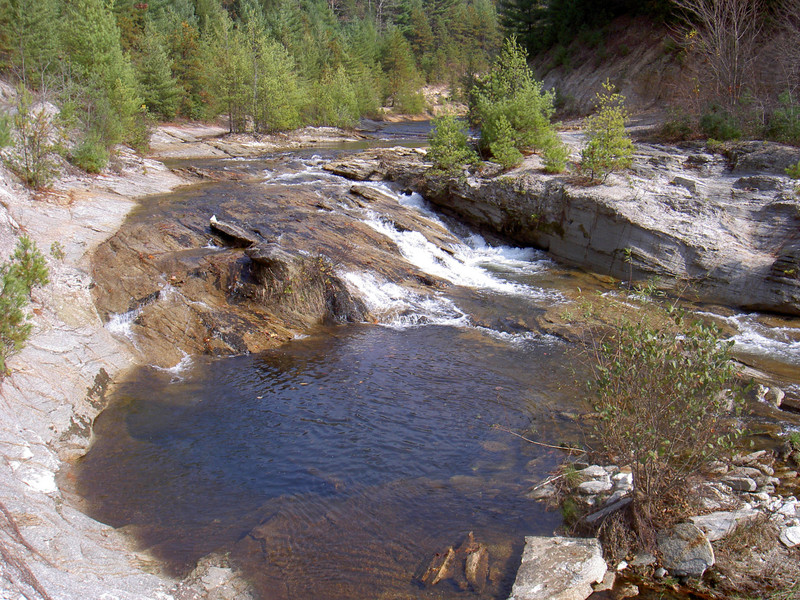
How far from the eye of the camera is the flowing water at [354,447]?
5.54 m

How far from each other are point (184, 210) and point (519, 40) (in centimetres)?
3490

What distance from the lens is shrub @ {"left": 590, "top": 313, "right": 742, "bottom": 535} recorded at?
4.92 metres

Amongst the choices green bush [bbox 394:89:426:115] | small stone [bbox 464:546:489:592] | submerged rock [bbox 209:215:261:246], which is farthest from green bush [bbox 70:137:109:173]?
green bush [bbox 394:89:426:115]

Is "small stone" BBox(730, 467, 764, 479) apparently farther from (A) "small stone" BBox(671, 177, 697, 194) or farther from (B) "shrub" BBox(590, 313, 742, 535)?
(A) "small stone" BBox(671, 177, 697, 194)

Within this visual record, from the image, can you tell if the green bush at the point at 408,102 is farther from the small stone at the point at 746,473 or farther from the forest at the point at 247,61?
the small stone at the point at 746,473

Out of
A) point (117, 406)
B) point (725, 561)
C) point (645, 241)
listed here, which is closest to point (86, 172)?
point (117, 406)

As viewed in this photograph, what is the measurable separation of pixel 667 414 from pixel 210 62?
45089mm

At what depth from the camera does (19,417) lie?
6.82 m

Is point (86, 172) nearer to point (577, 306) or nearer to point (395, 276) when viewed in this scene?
point (395, 276)

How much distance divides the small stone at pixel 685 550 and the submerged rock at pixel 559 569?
0.55m

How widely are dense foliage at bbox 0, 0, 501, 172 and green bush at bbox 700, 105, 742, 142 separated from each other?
1730cm

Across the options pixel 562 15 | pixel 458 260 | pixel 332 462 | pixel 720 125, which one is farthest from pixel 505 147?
pixel 562 15

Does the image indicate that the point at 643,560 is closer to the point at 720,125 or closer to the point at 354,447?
the point at 354,447

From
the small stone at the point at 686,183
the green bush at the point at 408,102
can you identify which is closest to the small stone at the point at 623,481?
the small stone at the point at 686,183
